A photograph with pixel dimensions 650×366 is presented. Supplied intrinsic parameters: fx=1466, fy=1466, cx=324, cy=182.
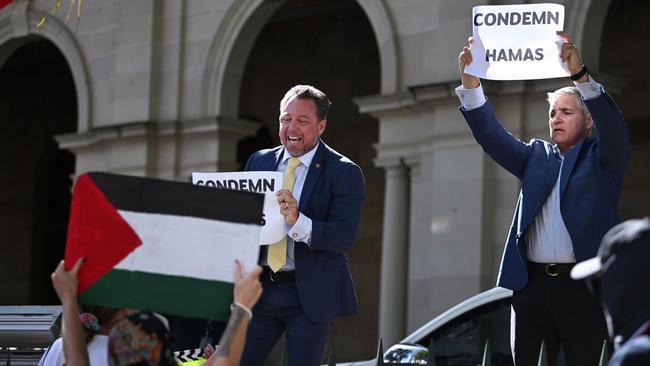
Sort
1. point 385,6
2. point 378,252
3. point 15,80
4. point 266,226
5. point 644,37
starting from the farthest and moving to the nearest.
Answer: point 15,80
point 378,252
point 644,37
point 385,6
point 266,226

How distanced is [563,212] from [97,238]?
2328 millimetres

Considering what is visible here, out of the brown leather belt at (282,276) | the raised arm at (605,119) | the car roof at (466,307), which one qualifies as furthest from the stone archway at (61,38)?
the raised arm at (605,119)

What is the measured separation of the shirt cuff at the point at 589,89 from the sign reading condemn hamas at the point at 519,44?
310 millimetres

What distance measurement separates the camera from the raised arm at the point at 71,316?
4.59m

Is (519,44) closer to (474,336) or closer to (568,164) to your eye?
(568,164)

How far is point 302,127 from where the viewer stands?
6.39 metres

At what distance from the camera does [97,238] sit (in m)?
4.64

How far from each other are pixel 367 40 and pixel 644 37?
5.33 meters

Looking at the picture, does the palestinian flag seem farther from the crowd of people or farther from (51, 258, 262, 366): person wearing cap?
the crowd of people

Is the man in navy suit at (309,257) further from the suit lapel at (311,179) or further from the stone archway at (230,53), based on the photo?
A: the stone archway at (230,53)

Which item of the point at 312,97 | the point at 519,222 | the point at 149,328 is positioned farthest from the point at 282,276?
the point at 149,328

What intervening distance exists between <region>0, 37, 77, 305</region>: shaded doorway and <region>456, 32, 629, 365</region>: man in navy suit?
2138 centimetres

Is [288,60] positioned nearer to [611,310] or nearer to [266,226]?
[266,226]

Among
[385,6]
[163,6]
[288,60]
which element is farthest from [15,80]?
[385,6]
